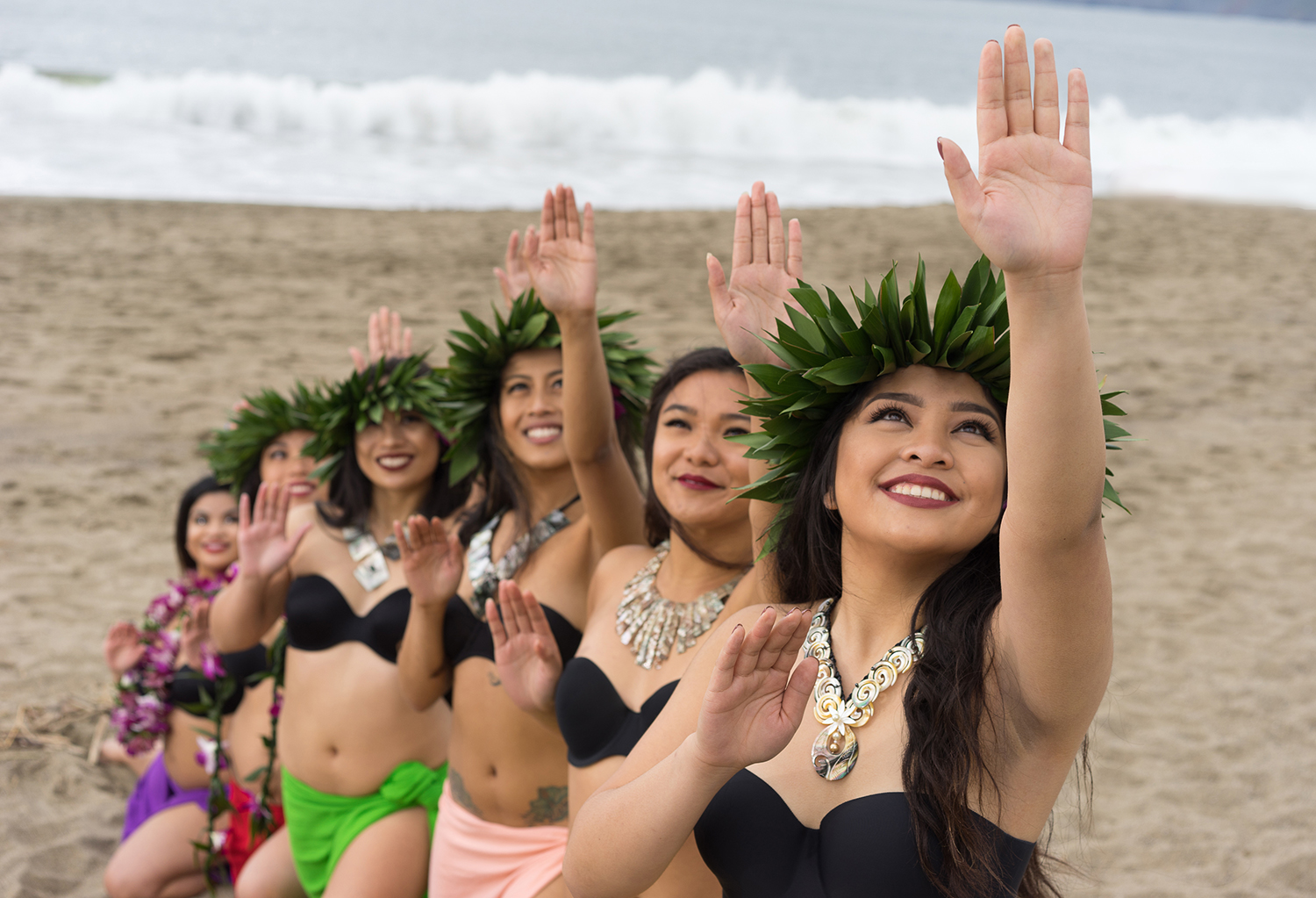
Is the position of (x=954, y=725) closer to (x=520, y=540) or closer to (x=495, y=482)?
(x=520, y=540)

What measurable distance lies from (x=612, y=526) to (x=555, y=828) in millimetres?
932

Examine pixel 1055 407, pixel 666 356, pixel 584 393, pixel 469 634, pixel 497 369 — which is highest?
pixel 666 356

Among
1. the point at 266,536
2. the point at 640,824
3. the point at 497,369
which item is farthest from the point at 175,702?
the point at 640,824

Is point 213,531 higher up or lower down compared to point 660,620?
higher up

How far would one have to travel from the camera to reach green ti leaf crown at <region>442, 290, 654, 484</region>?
3514 mm

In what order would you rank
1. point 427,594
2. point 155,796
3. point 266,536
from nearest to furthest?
point 427,594
point 266,536
point 155,796

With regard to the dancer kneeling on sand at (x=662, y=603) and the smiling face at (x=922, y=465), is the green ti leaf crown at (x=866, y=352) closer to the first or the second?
the smiling face at (x=922, y=465)

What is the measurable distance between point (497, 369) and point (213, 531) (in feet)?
5.87

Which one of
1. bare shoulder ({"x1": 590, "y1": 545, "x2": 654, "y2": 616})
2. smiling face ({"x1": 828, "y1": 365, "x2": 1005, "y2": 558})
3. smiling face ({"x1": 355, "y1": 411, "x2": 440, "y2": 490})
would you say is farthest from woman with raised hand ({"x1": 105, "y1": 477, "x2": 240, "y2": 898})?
smiling face ({"x1": 828, "y1": 365, "x2": 1005, "y2": 558})

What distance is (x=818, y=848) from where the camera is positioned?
6.23 ft

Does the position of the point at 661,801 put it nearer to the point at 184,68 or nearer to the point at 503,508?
the point at 503,508

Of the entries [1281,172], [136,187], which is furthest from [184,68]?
[1281,172]

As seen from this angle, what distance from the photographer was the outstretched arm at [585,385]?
3.13 metres

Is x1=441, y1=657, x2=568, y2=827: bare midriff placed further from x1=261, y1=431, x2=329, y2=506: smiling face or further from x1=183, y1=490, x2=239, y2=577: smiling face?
x1=183, y1=490, x2=239, y2=577: smiling face
